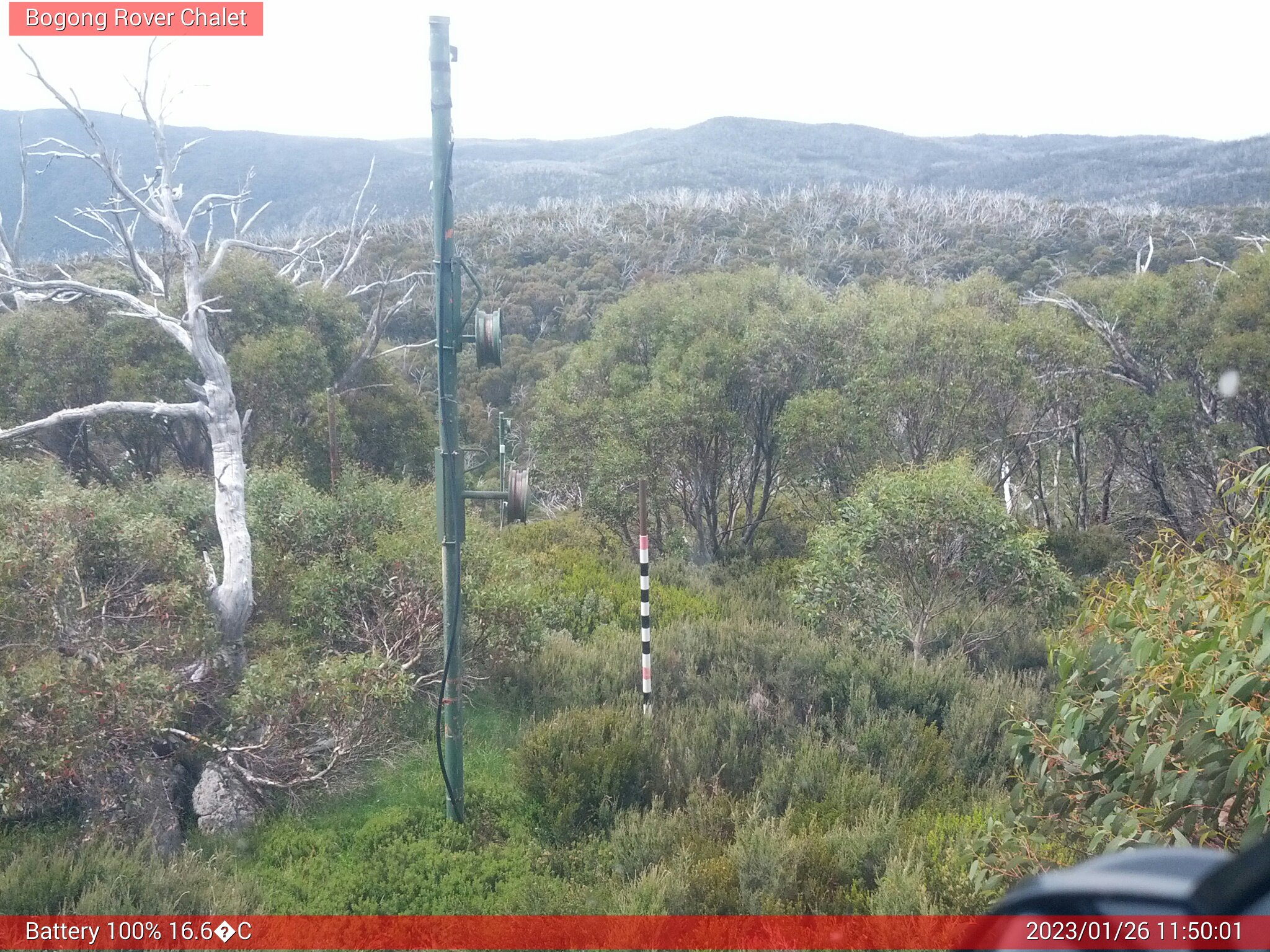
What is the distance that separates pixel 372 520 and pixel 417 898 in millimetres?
4374

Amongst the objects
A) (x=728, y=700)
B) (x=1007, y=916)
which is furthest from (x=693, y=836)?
(x=1007, y=916)

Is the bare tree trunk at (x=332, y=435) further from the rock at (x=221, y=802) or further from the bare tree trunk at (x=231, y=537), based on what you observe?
the rock at (x=221, y=802)

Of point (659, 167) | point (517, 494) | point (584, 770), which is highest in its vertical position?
point (659, 167)

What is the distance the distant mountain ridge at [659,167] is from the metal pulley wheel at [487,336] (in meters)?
48.9

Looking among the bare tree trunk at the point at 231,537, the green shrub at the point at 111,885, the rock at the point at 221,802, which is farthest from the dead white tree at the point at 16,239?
the green shrub at the point at 111,885

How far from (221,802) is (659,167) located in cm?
8506

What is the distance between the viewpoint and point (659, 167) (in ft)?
279

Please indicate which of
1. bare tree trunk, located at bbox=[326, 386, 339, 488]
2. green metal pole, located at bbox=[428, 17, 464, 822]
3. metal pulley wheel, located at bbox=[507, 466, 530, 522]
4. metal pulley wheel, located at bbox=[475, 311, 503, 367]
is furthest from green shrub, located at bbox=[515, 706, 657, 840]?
bare tree trunk, located at bbox=[326, 386, 339, 488]

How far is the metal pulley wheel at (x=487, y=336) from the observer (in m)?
5.61

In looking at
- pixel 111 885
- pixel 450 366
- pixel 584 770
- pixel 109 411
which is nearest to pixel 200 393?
pixel 109 411

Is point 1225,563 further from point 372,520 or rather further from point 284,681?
point 372,520

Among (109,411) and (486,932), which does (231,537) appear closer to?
(109,411)

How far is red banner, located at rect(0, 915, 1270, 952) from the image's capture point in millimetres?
4301

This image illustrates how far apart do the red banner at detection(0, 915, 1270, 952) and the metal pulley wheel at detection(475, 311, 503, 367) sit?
326cm
